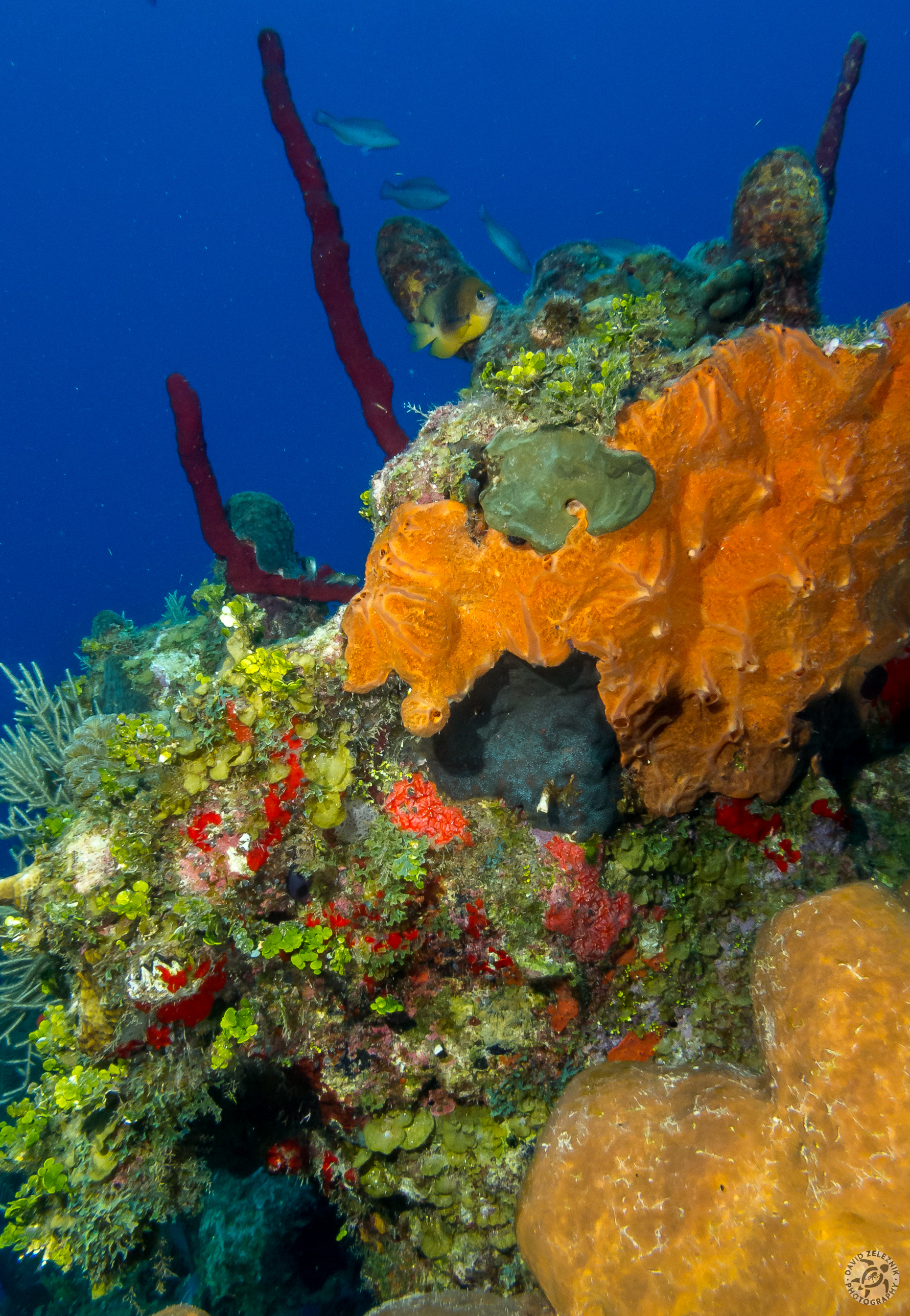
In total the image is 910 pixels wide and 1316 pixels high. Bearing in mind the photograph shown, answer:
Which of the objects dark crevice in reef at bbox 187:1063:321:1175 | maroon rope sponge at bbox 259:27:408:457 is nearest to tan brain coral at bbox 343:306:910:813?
dark crevice in reef at bbox 187:1063:321:1175

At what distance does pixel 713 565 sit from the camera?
10.6 feet

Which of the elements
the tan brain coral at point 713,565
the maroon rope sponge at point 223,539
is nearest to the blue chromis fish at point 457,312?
the maroon rope sponge at point 223,539

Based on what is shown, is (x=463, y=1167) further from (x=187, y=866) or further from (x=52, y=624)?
(x=52, y=624)

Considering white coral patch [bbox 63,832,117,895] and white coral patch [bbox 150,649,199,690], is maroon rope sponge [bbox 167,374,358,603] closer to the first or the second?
white coral patch [bbox 150,649,199,690]

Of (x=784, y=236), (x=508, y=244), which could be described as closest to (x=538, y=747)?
(x=784, y=236)

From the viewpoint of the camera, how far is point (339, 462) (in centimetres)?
11906

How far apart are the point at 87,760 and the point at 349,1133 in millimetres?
3058

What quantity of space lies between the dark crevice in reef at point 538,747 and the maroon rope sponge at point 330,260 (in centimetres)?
350

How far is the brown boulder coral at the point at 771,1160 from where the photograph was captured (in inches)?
96.0

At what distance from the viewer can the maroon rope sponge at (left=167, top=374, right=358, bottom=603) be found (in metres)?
6.51

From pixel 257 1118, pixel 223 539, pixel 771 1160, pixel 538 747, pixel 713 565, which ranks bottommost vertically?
pixel 771 1160

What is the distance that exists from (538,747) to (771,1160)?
2.02 m

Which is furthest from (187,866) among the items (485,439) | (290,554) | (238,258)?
(238,258)

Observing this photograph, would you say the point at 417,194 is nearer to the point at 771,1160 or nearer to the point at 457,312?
the point at 457,312
